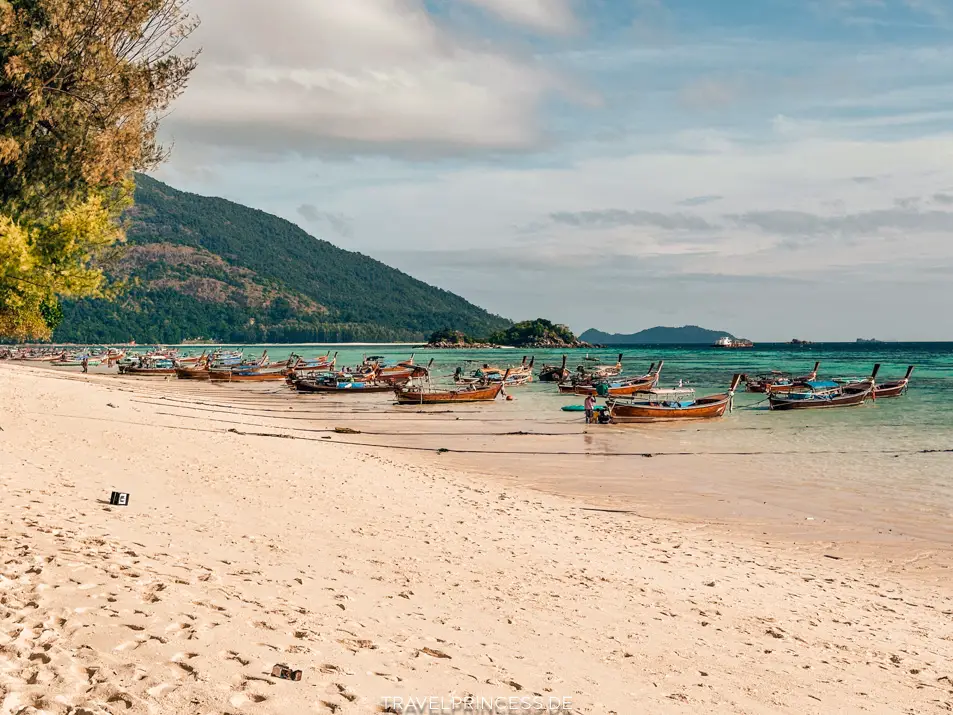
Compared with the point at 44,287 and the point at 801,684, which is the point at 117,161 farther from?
the point at 801,684

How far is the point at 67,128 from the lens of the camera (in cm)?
1166

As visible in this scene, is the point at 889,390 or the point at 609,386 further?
the point at 889,390

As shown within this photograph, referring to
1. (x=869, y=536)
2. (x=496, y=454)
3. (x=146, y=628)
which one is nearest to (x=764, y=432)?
(x=496, y=454)

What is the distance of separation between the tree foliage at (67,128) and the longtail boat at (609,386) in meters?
39.7

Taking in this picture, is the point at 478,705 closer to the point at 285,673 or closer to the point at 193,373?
the point at 285,673

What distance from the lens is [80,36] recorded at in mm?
11188

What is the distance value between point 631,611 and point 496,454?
52.3ft

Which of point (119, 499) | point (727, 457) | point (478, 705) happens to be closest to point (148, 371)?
point (727, 457)

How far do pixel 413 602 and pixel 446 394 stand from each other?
37702 mm

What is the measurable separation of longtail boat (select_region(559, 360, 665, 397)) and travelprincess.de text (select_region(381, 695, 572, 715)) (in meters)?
43.9

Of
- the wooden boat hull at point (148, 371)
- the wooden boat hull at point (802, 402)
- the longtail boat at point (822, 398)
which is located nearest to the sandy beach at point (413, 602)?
the wooden boat hull at point (802, 402)

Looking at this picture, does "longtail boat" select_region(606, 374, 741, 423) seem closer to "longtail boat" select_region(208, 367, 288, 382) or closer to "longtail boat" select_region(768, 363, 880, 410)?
"longtail boat" select_region(768, 363, 880, 410)

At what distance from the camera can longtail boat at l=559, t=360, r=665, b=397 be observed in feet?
163

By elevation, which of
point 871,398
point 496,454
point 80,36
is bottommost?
point 496,454
